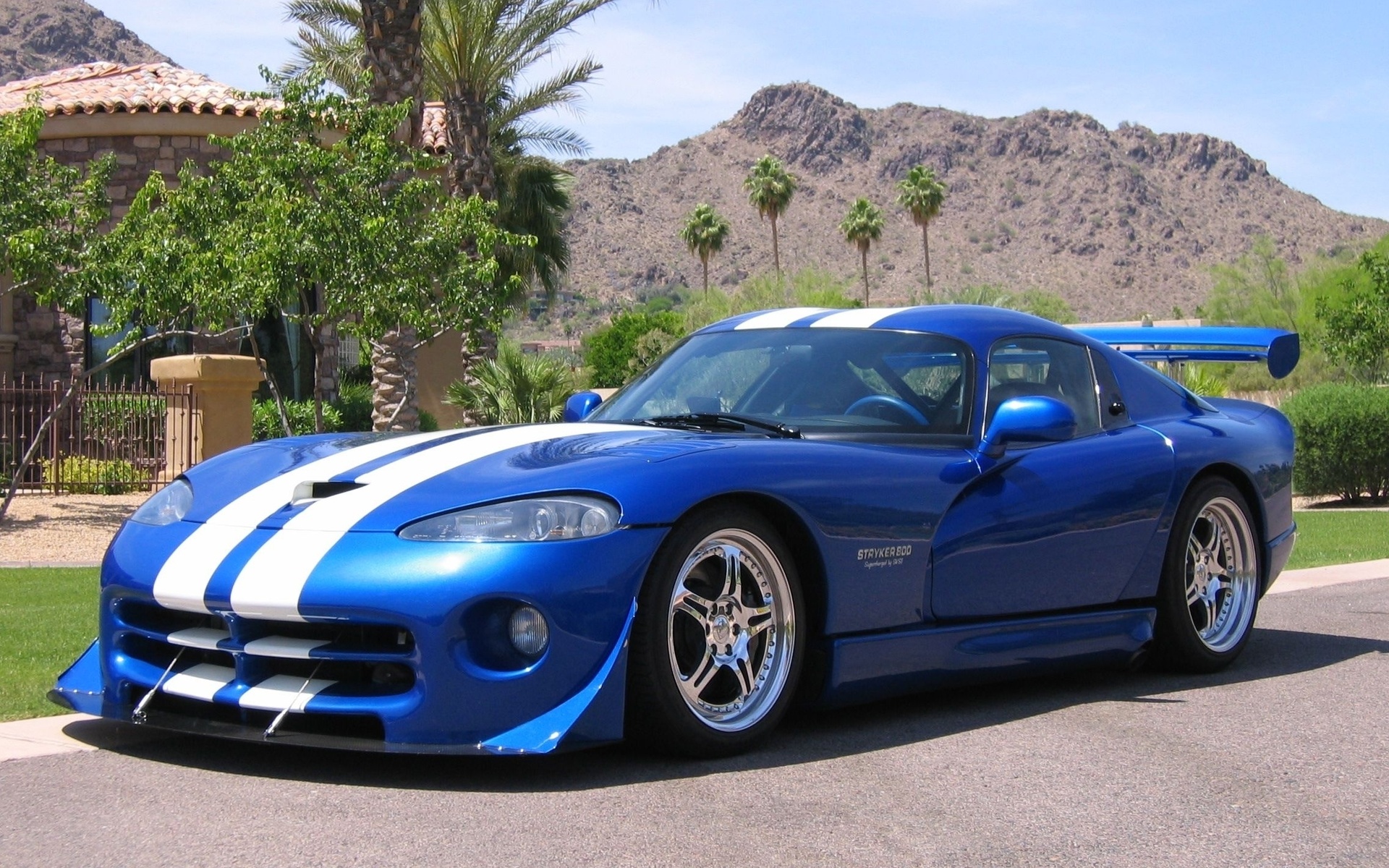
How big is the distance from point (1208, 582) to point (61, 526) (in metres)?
11.1

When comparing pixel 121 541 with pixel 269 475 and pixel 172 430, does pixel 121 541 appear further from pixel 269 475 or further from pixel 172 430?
pixel 172 430

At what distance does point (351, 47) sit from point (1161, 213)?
91.0m

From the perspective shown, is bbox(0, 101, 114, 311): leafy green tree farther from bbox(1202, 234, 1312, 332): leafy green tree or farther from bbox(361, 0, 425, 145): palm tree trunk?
bbox(1202, 234, 1312, 332): leafy green tree

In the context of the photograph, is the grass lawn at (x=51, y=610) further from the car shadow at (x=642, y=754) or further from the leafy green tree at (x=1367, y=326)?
the leafy green tree at (x=1367, y=326)

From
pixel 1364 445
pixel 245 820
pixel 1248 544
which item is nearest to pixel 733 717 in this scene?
pixel 245 820

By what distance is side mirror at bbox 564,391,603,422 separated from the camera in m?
6.27

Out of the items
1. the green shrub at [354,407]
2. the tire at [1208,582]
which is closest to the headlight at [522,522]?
the tire at [1208,582]

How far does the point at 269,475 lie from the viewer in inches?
192

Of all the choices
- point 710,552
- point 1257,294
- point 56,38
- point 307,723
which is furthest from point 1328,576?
point 56,38

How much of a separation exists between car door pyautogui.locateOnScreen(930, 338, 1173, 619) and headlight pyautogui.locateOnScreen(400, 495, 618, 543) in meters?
1.41

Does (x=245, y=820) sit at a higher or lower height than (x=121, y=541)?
lower

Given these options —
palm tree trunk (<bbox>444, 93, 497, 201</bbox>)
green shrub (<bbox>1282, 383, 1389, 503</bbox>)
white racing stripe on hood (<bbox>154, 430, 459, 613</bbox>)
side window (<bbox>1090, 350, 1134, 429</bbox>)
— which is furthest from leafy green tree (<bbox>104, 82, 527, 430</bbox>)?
green shrub (<bbox>1282, 383, 1389, 503</bbox>)

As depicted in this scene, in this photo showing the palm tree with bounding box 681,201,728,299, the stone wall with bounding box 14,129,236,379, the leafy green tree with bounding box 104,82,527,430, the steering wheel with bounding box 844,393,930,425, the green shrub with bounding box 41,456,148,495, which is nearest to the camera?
the steering wheel with bounding box 844,393,930,425

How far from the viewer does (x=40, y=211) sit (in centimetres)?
1416
